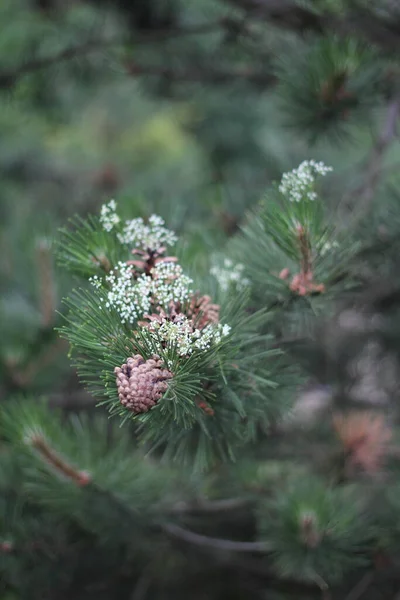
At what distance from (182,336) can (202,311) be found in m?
0.07

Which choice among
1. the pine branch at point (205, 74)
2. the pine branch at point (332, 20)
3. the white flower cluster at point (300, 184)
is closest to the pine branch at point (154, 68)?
the pine branch at point (205, 74)

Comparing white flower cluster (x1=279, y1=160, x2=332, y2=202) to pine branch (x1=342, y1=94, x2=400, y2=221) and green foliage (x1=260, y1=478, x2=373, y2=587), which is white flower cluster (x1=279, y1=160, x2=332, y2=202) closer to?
pine branch (x1=342, y1=94, x2=400, y2=221)

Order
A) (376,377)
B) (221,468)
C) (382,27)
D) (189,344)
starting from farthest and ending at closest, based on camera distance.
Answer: (376,377), (221,468), (382,27), (189,344)

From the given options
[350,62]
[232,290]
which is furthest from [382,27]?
[232,290]

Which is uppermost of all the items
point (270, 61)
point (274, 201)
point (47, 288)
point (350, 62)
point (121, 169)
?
point (121, 169)

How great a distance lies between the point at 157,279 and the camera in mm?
599

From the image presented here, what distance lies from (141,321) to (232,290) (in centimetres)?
13

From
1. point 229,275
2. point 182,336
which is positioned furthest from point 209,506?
point 182,336

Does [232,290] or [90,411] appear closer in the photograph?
[232,290]

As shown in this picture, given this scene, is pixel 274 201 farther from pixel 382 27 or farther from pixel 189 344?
pixel 382 27

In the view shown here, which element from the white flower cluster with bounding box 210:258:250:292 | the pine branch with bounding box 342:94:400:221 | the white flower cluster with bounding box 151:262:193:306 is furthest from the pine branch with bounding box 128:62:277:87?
the white flower cluster with bounding box 151:262:193:306

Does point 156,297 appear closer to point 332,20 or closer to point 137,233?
point 137,233

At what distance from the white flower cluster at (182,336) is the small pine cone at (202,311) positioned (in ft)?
0.14

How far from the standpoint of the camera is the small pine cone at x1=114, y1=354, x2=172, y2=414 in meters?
0.51
